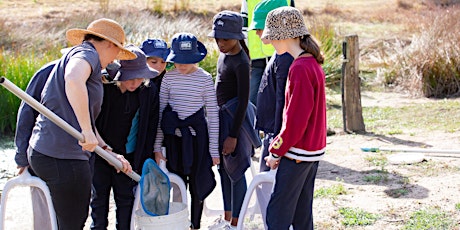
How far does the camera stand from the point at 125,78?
15.0 feet

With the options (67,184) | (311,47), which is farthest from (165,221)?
(311,47)

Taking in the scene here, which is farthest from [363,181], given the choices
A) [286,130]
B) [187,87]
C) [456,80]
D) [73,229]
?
[456,80]

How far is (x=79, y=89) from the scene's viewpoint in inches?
142

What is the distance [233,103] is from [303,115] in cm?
111

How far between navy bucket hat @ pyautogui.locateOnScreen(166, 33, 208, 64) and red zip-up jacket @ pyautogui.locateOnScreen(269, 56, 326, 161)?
0.98m

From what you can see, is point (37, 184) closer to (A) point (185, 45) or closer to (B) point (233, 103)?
(A) point (185, 45)

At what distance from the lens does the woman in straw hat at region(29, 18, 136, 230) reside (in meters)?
3.67

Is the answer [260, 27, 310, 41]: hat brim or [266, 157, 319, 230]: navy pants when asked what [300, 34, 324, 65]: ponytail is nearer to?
[260, 27, 310, 41]: hat brim

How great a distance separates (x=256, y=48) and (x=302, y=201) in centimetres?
320

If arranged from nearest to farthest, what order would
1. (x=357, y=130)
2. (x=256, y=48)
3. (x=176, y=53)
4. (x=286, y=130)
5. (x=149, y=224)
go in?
(x=286, y=130)
(x=149, y=224)
(x=176, y=53)
(x=256, y=48)
(x=357, y=130)

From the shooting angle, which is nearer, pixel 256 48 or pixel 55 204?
pixel 55 204

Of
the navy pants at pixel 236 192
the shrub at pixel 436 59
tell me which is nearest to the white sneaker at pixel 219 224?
the navy pants at pixel 236 192

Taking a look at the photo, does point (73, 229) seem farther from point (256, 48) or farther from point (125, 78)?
point (256, 48)

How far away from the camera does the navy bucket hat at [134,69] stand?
4.56m
